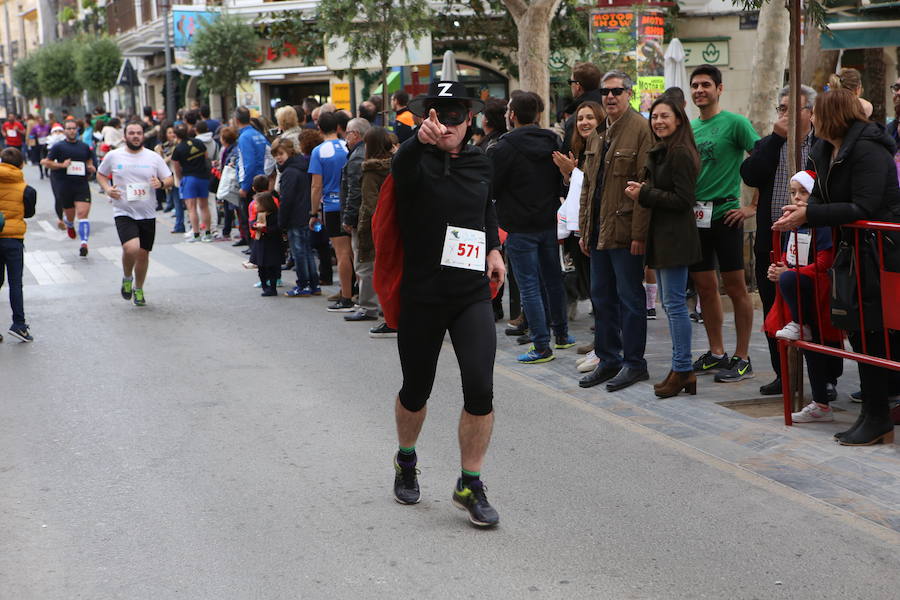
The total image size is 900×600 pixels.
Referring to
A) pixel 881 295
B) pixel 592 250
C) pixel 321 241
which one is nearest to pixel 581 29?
pixel 321 241

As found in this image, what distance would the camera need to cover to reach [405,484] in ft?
17.8

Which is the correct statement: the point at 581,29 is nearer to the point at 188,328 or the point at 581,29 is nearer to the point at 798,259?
the point at 188,328

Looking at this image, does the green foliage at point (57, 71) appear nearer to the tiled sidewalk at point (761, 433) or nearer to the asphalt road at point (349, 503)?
the asphalt road at point (349, 503)

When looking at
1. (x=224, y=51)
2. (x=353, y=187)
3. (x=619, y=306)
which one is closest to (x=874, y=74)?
(x=353, y=187)

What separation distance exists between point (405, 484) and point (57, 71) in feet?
174

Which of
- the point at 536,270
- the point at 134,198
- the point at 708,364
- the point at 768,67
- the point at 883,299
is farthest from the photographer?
the point at 768,67

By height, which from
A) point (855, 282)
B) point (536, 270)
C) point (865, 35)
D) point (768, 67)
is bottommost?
point (536, 270)

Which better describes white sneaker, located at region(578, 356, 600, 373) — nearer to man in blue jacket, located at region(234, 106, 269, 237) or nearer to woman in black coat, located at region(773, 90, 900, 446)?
woman in black coat, located at region(773, 90, 900, 446)

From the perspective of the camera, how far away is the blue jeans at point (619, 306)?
25.0ft

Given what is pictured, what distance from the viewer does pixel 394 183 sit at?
5.13 meters

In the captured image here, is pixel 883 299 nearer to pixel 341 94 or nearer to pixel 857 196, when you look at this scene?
pixel 857 196

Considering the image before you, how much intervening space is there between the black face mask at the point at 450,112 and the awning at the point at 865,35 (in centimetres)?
1009

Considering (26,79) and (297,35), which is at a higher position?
(26,79)

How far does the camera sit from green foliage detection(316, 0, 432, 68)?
1659 centimetres
